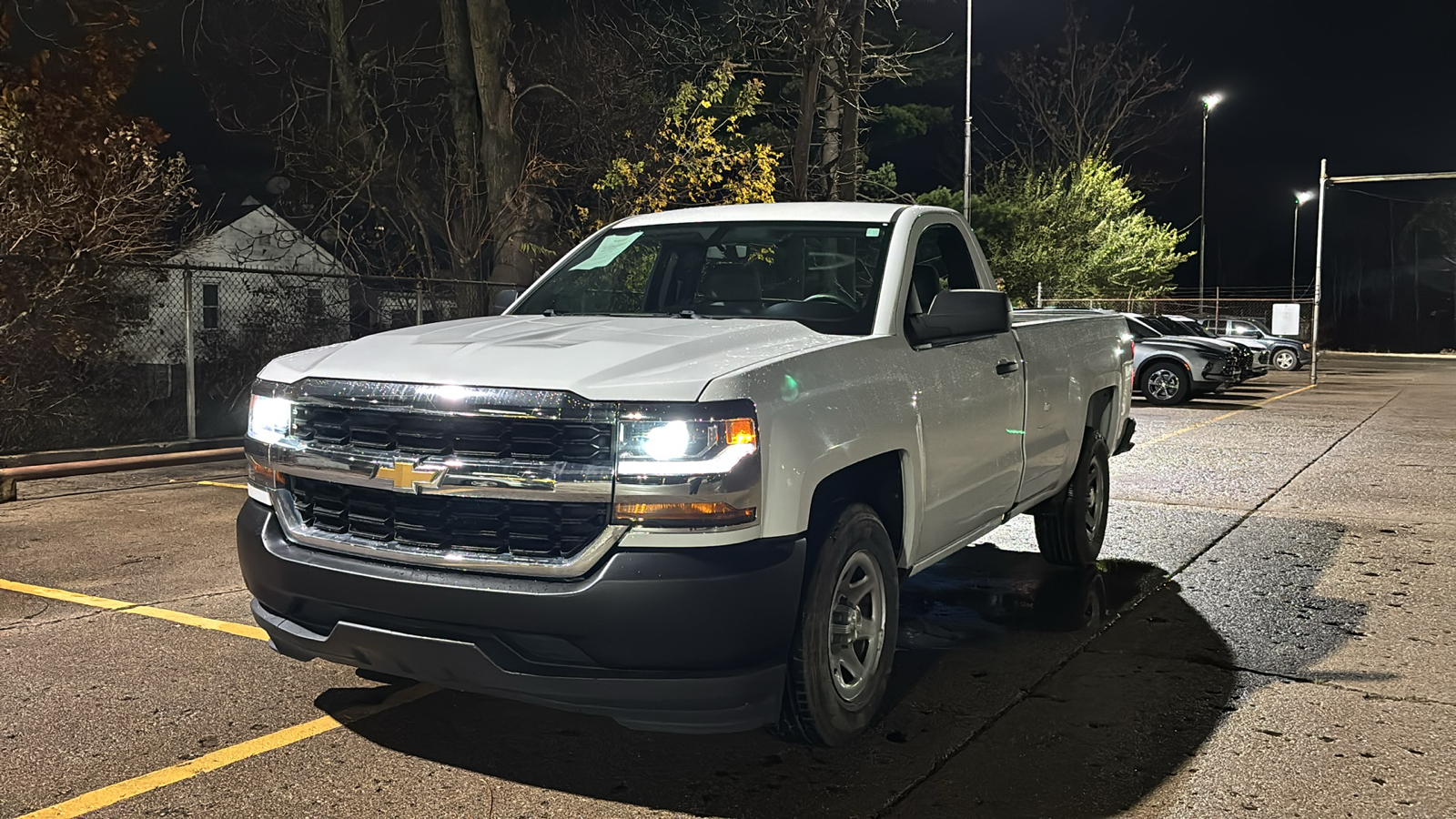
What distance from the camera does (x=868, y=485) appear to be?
4.26 meters

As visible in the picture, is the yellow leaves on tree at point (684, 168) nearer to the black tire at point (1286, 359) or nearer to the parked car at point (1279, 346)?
the parked car at point (1279, 346)

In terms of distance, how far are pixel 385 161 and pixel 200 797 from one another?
1927cm

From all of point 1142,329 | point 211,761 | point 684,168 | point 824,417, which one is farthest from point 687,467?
point 1142,329

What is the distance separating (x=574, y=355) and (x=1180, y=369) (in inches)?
775

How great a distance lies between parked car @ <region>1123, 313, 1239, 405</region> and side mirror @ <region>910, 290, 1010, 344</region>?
1755 cm

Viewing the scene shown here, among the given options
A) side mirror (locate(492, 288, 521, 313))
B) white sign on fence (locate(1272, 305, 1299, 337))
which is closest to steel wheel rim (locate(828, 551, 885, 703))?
side mirror (locate(492, 288, 521, 313))

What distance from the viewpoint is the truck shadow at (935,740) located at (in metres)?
3.75

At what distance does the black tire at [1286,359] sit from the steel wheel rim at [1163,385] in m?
14.6

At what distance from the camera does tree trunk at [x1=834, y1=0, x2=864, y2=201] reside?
82.8ft

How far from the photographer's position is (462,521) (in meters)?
3.54

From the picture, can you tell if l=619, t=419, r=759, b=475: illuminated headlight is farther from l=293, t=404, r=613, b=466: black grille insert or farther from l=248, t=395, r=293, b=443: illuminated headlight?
l=248, t=395, r=293, b=443: illuminated headlight

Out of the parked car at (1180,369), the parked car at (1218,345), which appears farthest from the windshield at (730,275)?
the parked car at (1180,369)

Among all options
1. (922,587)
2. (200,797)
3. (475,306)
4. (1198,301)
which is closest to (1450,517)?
(922,587)

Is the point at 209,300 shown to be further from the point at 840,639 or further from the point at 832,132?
the point at 840,639
